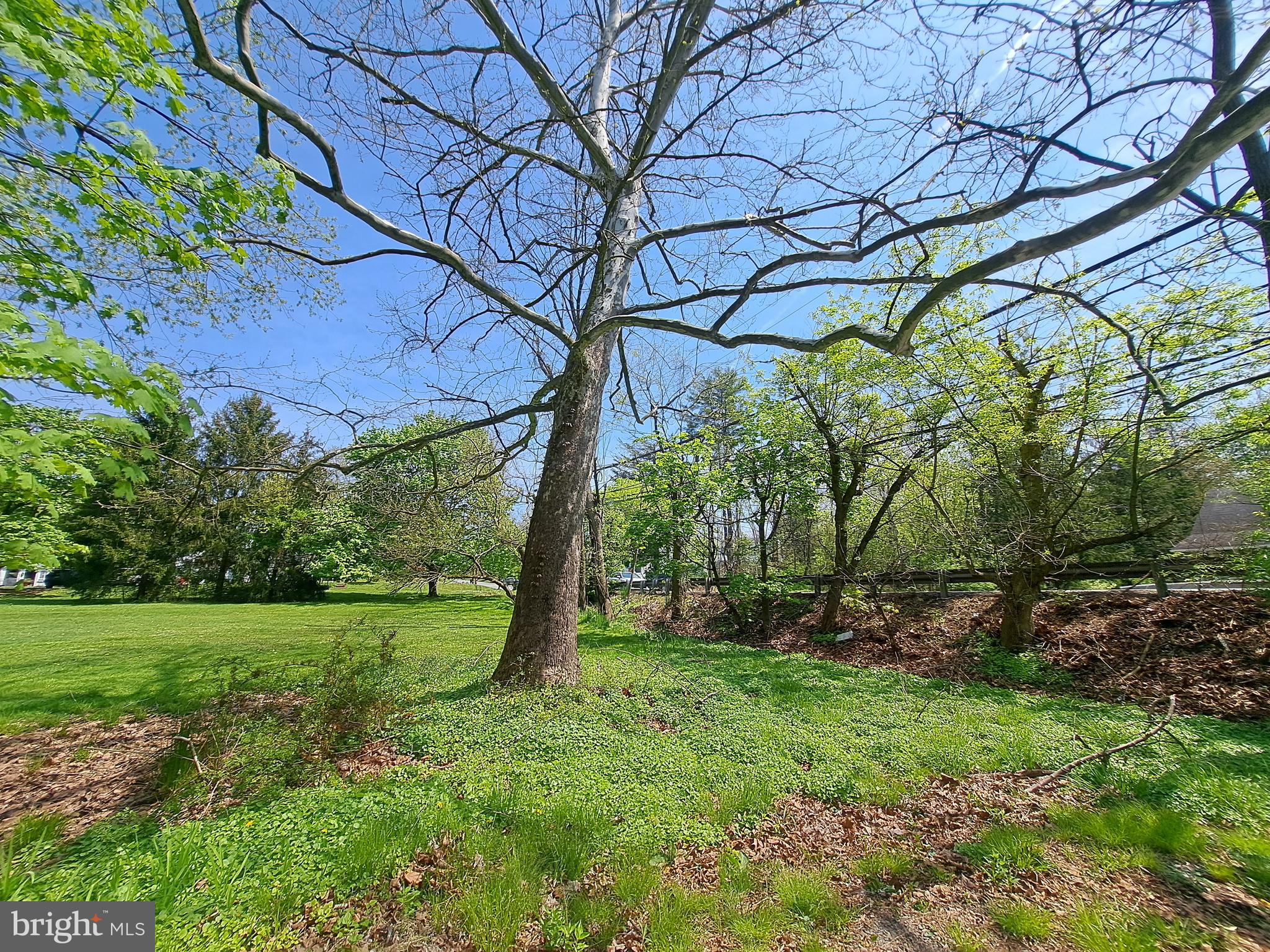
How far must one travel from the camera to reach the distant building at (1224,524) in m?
5.42

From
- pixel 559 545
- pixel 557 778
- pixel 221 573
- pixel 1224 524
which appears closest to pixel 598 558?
pixel 559 545

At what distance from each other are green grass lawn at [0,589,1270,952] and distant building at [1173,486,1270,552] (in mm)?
2936

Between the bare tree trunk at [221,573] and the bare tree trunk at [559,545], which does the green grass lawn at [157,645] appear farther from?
the bare tree trunk at [221,573]

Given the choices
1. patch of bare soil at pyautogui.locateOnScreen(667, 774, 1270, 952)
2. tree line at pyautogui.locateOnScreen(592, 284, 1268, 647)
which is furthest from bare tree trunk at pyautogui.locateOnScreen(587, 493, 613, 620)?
patch of bare soil at pyautogui.locateOnScreen(667, 774, 1270, 952)

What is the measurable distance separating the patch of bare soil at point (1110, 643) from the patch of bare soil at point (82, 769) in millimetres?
8728

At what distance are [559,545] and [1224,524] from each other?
9417 millimetres

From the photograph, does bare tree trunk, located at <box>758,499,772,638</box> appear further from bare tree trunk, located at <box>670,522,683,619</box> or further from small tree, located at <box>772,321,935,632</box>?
bare tree trunk, located at <box>670,522,683,619</box>

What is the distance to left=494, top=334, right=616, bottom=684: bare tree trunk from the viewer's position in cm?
490

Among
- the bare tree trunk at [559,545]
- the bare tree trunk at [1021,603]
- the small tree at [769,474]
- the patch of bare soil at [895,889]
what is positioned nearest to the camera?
the patch of bare soil at [895,889]

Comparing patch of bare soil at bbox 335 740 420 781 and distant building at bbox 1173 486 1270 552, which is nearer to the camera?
patch of bare soil at bbox 335 740 420 781

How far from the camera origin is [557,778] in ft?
10.3

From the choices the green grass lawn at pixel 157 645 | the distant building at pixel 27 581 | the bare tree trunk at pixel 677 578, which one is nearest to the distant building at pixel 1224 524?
the bare tree trunk at pixel 677 578

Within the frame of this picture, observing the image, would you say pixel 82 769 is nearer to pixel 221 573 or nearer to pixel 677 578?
pixel 677 578

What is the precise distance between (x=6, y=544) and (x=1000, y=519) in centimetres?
1037
